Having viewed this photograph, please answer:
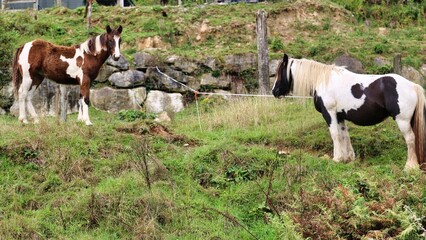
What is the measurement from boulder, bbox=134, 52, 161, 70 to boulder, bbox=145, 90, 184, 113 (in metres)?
1.03

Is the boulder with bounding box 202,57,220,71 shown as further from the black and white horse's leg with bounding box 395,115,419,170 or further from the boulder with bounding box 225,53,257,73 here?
the black and white horse's leg with bounding box 395,115,419,170

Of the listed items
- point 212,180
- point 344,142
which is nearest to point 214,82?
point 344,142

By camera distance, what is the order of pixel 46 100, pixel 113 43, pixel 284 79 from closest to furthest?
pixel 284 79 → pixel 113 43 → pixel 46 100

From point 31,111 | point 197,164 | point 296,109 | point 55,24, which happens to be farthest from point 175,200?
point 55,24

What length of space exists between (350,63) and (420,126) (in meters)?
10.2

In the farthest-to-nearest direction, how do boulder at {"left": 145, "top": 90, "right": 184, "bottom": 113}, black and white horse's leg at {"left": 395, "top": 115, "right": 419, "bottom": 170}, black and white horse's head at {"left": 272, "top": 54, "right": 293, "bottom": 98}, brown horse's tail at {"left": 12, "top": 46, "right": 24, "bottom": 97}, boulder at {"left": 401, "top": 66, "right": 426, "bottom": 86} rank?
boulder at {"left": 401, "top": 66, "right": 426, "bottom": 86}
boulder at {"left": 145, "top": 90, "right": 184, "bottom": 113}
brown horse's tail at {"left": 12, "top": 46, "right": 24, "bottom": 97}
black and white horse's head at {"left": 272, "top": 54, "right": 293, "bottom": 98}
black and white horse's leg at {"left": 395, "top": 115, "right": 419, "bottom": 170}

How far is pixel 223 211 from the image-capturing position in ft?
25.9

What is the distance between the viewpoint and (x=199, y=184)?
8859mm

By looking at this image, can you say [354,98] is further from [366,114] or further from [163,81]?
[163,81]

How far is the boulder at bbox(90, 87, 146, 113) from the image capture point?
1741 cm

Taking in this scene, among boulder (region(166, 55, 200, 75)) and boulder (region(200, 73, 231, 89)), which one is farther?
boulder (region(166, 55, 200, 75))

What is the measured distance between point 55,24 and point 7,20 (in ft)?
5.78

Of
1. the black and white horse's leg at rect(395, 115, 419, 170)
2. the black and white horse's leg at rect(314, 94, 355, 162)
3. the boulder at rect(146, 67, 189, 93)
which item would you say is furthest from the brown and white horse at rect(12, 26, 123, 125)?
the boulder at rect(146, 67, 189, 93)

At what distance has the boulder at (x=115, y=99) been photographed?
1741 cm
